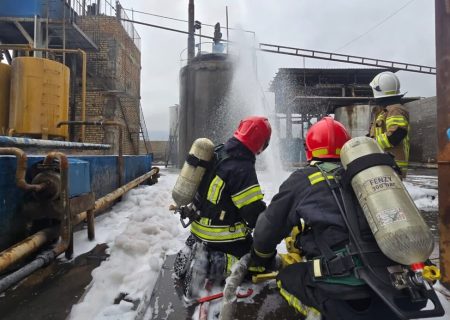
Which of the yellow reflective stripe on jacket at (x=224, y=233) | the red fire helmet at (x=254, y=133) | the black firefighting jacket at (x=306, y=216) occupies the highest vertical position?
the red fire helmet at (x=254, y=133)

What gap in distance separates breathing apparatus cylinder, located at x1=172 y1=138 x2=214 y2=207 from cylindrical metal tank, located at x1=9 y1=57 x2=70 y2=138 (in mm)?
4475

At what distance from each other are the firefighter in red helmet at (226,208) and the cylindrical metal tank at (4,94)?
5027 millimetres

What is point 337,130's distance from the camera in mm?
1933

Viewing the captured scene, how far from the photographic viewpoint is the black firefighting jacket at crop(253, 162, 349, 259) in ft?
5.18

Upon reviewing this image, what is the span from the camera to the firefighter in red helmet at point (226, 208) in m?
2.50

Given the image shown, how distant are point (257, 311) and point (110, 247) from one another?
205cm

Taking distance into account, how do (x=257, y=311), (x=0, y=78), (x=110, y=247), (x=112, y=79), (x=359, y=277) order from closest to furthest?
(x=359, y=277), (x=257, y=311), (x=110, y=247), (x=0, y=78), (x=112, y=79)

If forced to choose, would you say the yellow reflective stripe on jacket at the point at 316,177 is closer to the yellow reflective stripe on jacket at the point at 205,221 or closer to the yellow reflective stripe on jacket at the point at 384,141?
the yellow reflective stripe on jacket at the point at 205,221

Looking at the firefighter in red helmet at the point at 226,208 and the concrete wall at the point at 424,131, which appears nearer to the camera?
the firefighter in red helmet at the point at 226,208

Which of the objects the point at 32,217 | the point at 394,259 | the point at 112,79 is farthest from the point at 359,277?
the point at 112,79

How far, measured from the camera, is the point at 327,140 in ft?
6.32

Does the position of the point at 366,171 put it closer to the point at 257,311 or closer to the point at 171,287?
the point at 257,311

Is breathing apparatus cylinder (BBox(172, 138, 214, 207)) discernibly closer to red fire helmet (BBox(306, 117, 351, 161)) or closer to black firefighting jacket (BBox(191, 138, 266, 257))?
black firefighting jacket (BBox(191, 138, 266, 257))

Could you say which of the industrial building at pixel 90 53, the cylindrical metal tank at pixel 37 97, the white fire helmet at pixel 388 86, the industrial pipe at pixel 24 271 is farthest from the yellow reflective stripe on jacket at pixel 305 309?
the industrial building at pixel 90 53
